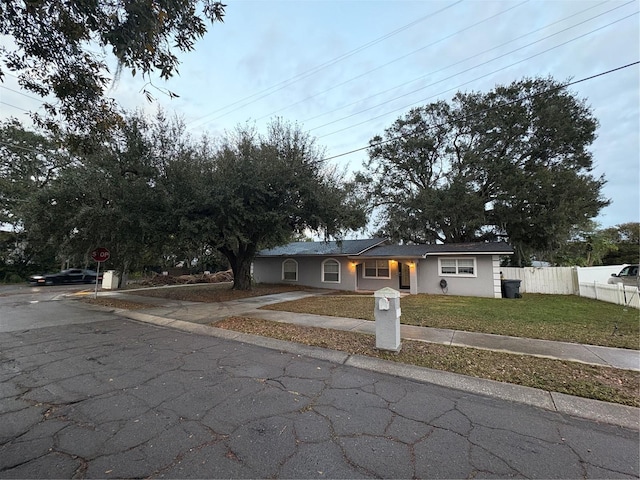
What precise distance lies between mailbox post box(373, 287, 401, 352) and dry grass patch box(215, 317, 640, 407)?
0.50 ft

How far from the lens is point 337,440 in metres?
2.70

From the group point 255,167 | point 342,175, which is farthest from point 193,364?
point 342,175

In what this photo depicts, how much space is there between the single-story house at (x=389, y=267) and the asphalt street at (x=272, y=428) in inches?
484

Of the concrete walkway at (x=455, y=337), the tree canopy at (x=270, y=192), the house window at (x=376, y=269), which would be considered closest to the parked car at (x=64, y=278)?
the tree canopy at (x=270, y=192)

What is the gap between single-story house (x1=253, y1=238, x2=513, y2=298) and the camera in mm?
14671

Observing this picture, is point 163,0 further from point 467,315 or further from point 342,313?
point 467,315

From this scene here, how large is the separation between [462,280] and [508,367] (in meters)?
11.4

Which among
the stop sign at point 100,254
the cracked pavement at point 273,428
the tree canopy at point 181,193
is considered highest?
the tree canopy at point 181,193

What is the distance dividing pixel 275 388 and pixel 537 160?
24628 mm

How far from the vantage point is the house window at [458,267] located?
14.9m

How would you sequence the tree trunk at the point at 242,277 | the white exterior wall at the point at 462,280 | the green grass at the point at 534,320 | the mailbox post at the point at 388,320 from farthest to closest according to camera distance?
the tree trunk at the point at 242,277 → the white exterior wall at the point at 462,280 → the green grass at the point at 534,320 → the mailbox post at the point at 388,320

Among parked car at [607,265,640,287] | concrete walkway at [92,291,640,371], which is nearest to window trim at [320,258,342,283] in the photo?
concrete walkway at [92,291,640,371]

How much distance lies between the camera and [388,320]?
5168mm

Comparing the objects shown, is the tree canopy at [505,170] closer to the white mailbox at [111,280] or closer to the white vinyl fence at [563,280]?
the white vinyl fence at [563,280]
